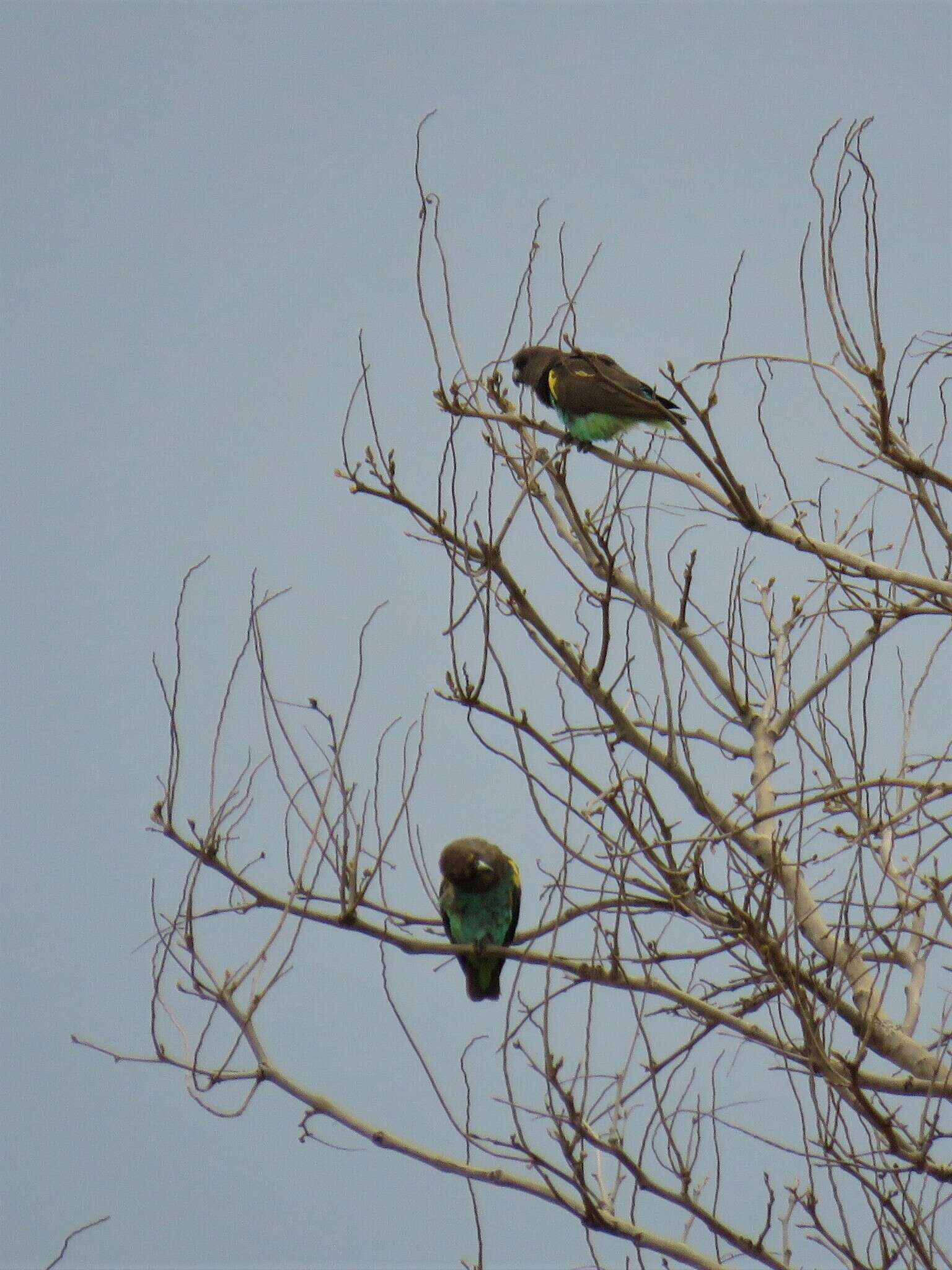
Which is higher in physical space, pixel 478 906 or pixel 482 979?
pixel 478 906

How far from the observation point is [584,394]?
6.16 metres

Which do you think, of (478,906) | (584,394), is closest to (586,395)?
(584,394)

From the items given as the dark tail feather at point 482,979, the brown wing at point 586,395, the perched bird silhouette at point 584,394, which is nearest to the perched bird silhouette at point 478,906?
the dark tail feather at point 482,979

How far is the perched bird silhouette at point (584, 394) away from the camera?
19.8 ft

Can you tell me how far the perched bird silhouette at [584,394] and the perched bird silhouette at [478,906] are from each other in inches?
75.4

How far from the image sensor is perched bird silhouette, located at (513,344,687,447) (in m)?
6.05

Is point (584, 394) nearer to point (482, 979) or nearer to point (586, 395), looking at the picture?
point (586, 395)

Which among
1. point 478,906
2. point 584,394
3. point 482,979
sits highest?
point 584,394

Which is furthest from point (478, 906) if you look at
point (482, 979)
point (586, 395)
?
point (586, 395)

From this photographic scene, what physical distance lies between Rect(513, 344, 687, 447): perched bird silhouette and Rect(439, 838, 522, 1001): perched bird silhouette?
191 centimetres

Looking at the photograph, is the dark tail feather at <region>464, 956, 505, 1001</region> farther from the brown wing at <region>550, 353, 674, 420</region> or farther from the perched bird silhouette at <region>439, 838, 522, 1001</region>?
the brown wing at <region>550, 353, 674, 420</region>

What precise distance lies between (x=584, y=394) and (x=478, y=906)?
97.0 inches

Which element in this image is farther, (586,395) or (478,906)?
(586,395)

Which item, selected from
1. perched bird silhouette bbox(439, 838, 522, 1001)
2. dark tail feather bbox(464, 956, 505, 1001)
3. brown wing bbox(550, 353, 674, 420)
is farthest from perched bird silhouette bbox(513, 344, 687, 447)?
dark tail feather bbox(464, 956, 505, 1001)
